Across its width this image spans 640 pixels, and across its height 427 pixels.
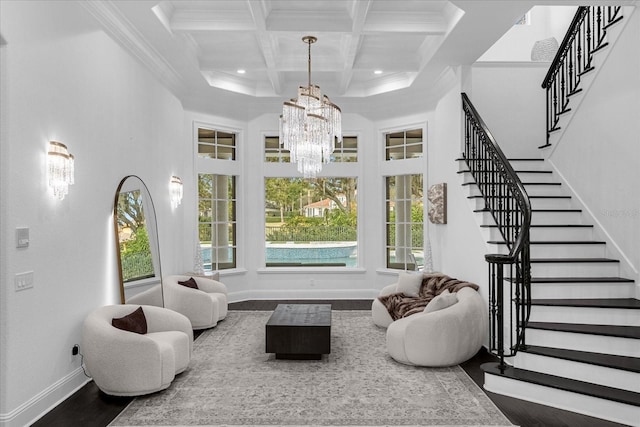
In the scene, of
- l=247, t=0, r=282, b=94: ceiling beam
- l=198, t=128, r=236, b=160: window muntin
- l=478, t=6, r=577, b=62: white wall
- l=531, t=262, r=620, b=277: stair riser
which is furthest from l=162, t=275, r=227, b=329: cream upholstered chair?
l=478, t=6, r=577, b=62: white wall

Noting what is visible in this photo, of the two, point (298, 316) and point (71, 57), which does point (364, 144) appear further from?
point (71, 57)

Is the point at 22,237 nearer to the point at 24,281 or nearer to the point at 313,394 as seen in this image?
the point at 24,281

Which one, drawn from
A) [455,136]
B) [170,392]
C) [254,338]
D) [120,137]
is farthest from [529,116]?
[170,392]

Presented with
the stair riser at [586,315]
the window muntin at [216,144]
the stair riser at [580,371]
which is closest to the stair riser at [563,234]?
the stair riser at [586,315]

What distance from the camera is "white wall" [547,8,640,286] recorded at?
4.51m

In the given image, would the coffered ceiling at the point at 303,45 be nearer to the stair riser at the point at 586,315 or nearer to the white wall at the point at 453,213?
the white wall at the point at 453,213

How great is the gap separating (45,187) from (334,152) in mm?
5347

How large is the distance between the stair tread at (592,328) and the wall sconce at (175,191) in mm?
4716

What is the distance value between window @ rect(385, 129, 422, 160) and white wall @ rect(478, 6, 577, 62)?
1.64 metres

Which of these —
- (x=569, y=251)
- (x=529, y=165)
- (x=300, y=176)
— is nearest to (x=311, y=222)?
(x=300, y=176)

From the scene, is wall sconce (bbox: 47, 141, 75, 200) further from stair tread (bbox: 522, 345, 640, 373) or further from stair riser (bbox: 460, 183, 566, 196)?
stair riser (bbox: 460, 183, 566, 196)

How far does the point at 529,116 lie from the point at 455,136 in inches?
49.2

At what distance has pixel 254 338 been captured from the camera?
5.48 metres

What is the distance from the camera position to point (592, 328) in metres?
3.98
